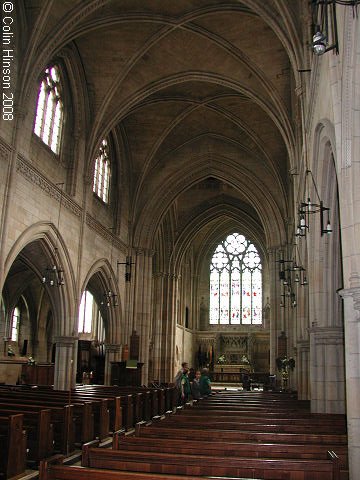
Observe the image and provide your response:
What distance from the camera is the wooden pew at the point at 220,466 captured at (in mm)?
4859

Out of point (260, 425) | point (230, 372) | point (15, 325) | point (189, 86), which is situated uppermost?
point (189, 86)

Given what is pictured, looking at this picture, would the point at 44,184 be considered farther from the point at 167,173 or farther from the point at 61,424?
the point at 167,173

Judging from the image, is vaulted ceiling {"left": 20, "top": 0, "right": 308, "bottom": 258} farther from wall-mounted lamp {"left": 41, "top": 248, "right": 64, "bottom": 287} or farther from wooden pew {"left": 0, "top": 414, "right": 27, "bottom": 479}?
wooden pew {"left": 0, "top": 414, "right": 27, "bottom": 479}

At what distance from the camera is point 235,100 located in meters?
25.5

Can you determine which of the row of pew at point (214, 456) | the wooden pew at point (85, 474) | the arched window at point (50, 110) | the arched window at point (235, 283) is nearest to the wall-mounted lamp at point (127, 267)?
the arched window at point (50, 110)

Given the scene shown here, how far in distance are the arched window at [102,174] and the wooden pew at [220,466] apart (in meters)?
19.7

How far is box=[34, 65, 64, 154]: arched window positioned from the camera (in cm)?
1873

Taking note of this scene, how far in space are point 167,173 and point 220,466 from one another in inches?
994

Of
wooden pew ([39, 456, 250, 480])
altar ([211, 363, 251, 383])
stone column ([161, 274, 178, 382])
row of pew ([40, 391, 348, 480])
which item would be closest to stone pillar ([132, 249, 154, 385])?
stone column ([161, 274, 178, 382])

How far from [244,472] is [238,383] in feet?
113

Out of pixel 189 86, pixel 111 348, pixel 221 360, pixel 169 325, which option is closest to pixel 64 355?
pixel 111 348

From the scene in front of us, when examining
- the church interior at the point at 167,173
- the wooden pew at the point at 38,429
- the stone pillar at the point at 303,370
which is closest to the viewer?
the wooden pew at the point at 38,429

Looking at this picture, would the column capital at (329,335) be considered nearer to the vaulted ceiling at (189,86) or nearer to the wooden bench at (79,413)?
the wooden bench at (79,413)

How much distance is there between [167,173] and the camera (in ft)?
96.7
